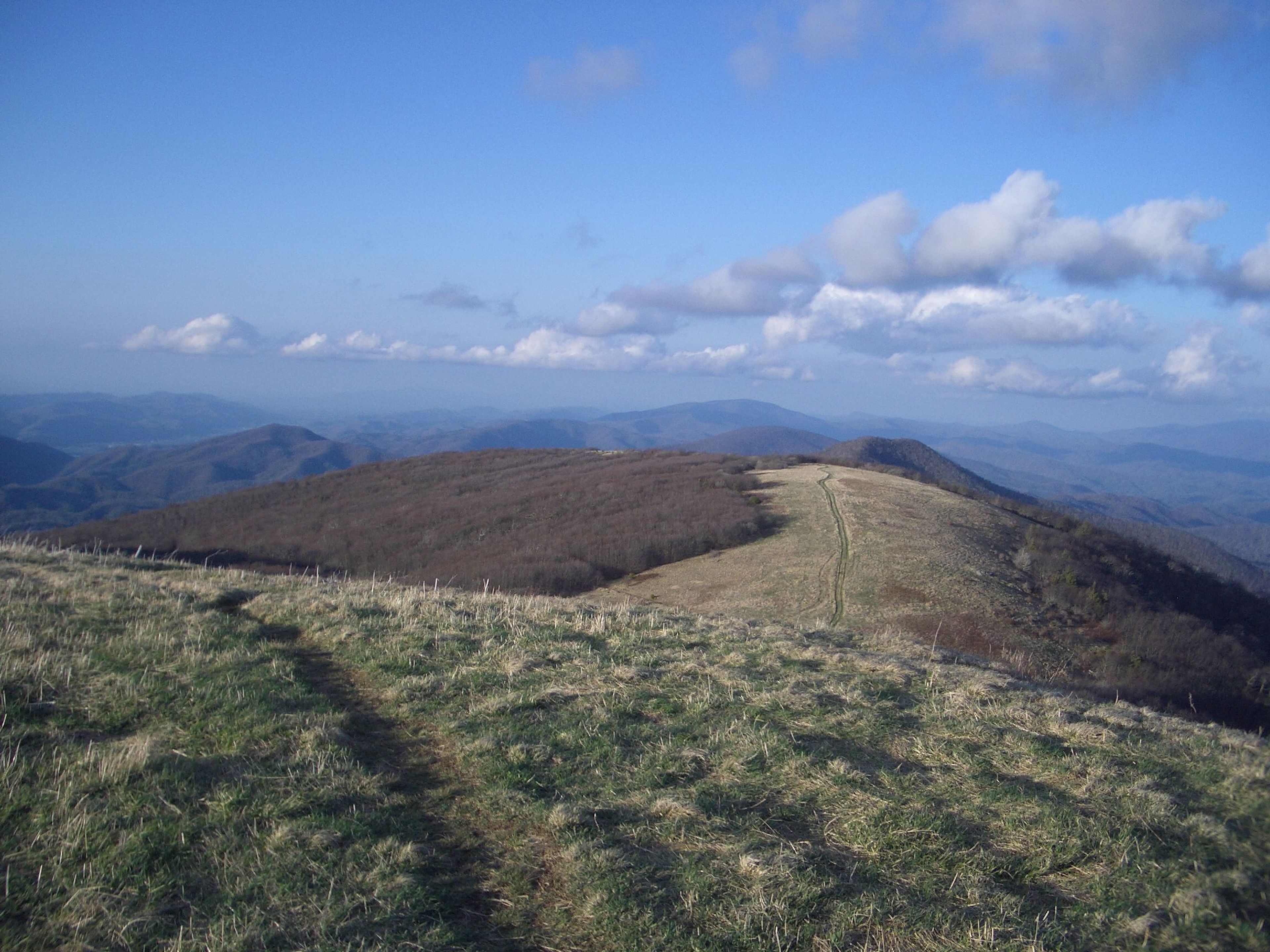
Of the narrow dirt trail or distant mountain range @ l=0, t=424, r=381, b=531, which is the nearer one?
the narrow dirt trail

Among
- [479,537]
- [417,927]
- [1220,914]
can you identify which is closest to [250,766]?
[417,927]

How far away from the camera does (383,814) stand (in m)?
4.79

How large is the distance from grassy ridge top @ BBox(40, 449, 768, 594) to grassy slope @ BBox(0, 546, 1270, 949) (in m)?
17.0

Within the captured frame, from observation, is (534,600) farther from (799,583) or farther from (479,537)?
(479,537)

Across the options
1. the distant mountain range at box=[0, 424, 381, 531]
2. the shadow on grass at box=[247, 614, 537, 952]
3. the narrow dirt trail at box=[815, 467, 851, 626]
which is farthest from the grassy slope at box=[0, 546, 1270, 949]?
the distant mountain range at box=[0, 424, 381, 531]

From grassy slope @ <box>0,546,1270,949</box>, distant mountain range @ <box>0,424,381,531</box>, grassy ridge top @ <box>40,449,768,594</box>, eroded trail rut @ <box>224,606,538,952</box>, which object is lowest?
distant mountain range @ <box>0,424,381,531</box>

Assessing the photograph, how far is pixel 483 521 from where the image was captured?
38.8 metres

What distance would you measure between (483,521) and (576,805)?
3471 cm

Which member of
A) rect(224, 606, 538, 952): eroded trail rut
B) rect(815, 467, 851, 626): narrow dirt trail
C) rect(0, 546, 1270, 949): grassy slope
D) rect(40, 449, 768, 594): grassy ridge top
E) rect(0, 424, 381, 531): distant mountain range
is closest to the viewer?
rect(0, 546, 1270, 949): grassy slope

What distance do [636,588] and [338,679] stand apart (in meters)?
18.1

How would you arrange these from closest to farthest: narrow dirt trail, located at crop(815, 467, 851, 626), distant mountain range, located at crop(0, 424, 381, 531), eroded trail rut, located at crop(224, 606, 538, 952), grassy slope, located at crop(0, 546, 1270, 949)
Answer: grassy slope, located at crop(0, 546, 1270, 949) → eroded trail rut, located at crop(224, 606, 538, 952) → narrow dirt trail, located at crop(815, 467, 851, 626) → distant mountain range, located at crop(0, 424, 381, 531)

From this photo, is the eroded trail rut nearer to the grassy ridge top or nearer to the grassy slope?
the grassy slope

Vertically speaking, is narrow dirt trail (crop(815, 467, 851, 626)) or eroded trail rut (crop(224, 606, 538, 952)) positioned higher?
eroded trail rut (crop(224, 606, 538, 952))

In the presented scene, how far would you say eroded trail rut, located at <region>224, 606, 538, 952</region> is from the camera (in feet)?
13.0
